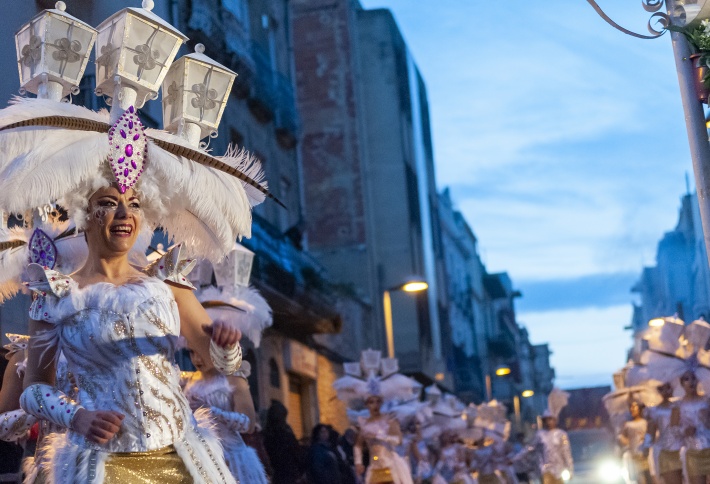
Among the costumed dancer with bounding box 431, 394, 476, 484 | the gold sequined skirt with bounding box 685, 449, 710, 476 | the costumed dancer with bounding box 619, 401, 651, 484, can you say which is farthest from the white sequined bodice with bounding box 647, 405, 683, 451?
the costumed dancer with bounding box 431, 394, 476, 484

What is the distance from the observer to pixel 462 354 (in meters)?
61.7

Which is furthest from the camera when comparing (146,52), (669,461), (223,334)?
(669,461)

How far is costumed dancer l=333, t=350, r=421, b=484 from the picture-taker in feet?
55.5

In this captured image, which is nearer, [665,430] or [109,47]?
[109,47]

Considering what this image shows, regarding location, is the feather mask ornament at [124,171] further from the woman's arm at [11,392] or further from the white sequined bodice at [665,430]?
the white sequined bodice at [665,430]

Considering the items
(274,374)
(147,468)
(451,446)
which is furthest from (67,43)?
(451,446)

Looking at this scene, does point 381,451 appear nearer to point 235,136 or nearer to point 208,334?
point 235,136

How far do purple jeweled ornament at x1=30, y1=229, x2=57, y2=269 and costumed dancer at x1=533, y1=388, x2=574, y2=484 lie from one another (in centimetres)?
1862

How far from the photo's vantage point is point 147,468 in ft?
15.7

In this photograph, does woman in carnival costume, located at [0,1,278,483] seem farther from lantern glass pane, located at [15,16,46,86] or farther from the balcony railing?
the balcony railing

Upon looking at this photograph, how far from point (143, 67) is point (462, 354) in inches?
2206

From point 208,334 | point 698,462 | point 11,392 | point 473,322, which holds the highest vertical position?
point 473,322

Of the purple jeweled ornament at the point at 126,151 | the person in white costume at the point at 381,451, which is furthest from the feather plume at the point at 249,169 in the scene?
the person in white costume at the point at 381,451

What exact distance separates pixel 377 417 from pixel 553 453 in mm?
7228
